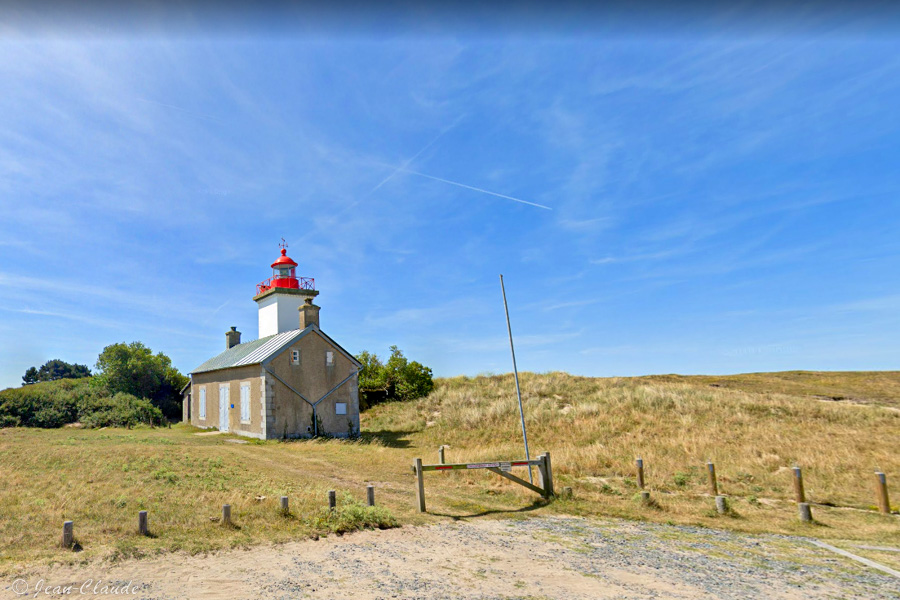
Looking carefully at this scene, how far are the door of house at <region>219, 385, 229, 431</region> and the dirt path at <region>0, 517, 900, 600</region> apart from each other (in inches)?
931

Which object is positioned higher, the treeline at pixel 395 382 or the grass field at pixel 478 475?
→ the treeline at pixel 395 382

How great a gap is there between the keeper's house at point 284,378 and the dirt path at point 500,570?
18.2 meters

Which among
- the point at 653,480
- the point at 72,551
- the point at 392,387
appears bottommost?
the point at 653,480

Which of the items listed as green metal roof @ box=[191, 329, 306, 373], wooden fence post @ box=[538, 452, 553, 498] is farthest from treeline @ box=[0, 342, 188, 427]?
wooden fence post @ box=[538, 452, 553, 498]

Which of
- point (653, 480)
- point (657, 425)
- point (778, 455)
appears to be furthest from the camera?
point (657, 425)

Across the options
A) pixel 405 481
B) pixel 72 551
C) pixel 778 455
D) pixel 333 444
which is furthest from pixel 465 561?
pixel 333 444

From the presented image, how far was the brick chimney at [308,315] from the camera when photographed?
28.4 metres

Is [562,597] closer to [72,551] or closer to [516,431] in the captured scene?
[72,551]

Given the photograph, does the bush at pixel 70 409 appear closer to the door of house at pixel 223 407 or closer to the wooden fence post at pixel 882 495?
the door of house at pixel 223 407

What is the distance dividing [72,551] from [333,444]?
16.1 m

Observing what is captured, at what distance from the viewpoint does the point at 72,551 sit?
304 inches

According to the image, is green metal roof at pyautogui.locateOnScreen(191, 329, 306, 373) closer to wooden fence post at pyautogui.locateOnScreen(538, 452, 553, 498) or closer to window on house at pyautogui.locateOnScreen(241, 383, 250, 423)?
window on house at pyautogui.locateOnScreen(241, 383, 250, 423)

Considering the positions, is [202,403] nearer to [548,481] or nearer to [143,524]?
[143,524]

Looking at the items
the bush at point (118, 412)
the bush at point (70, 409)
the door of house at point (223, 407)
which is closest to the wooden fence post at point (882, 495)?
the door of house at point (223, 407)
